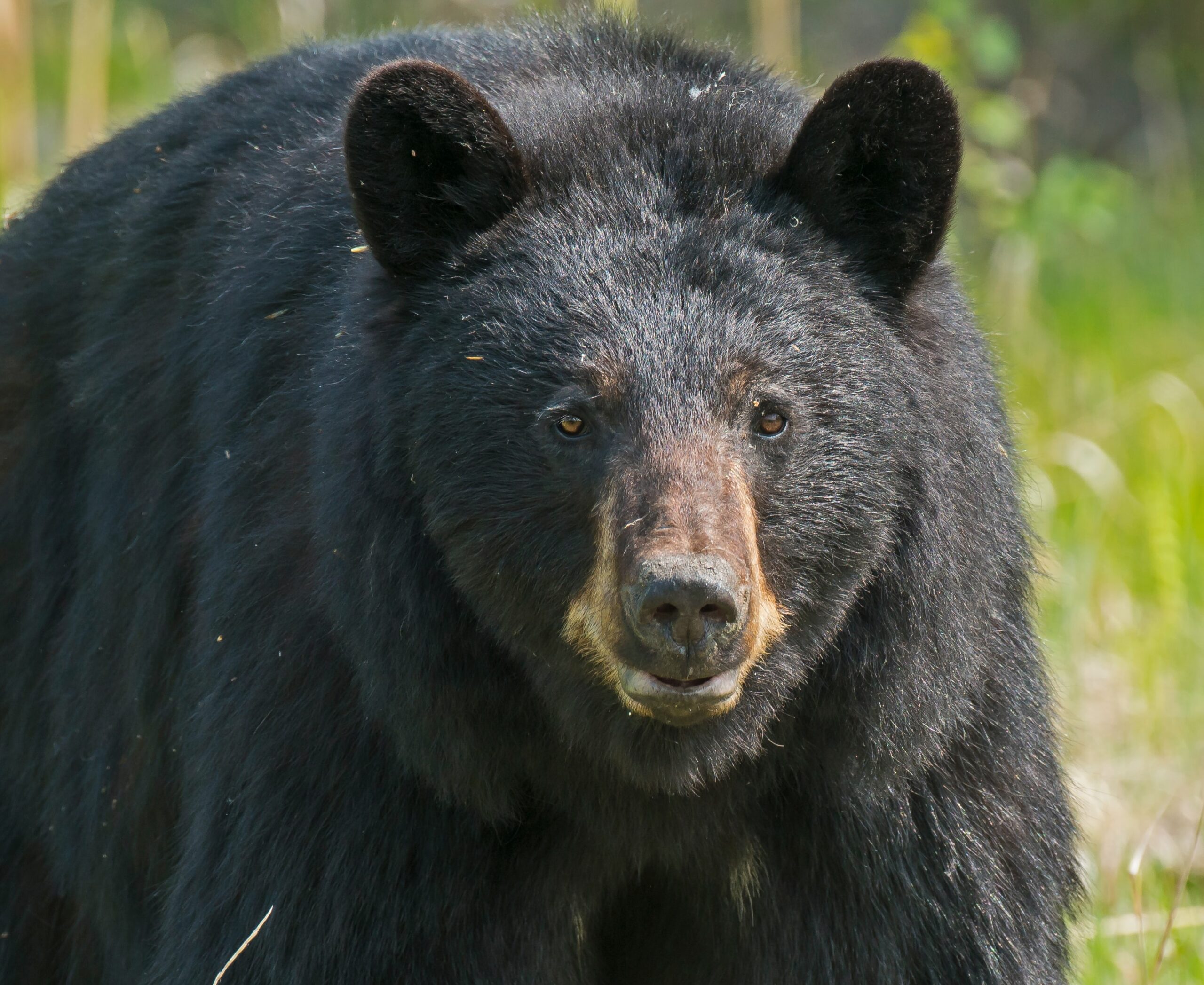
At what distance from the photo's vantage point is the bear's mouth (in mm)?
2975

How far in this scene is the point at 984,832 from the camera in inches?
143

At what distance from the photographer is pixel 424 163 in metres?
3.37

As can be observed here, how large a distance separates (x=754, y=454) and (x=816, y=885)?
1.02 metres

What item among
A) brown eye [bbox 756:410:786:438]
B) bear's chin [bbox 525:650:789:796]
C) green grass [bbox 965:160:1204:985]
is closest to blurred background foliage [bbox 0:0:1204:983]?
green grass [bbox 965:160:1204:985]

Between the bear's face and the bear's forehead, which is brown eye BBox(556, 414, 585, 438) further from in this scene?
the bear's forehead

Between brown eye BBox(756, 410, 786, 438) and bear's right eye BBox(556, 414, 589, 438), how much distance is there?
1.08ft

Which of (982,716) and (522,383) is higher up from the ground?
(522,383)

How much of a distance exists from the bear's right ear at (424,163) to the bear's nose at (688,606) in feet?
3.01

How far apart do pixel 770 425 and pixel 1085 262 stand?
Answer: 22.3 ft

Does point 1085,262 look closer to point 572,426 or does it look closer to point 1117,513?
point 1117,513

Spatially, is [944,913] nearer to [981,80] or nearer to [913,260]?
[913,260]

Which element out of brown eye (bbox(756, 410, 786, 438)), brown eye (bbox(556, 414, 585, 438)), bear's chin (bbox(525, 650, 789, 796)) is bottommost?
bear's chin (bbox(525, 650, 789, 796))

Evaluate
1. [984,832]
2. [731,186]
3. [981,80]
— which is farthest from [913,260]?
[981,80]

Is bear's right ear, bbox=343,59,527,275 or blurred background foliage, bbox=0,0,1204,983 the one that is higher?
bear's right ear, bbox=343,59,527,275
